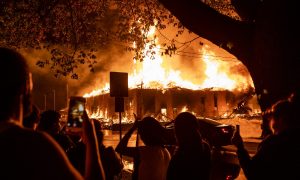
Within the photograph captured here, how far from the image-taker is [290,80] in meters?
5.24

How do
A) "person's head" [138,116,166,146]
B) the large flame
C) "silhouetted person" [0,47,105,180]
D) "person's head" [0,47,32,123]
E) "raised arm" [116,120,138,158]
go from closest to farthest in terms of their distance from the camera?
"silhouetted person" [0,47,105,180]
"person's head" [0,47,32,123]
"person's head" [138,116,166,146]
"raised arm" [116,120,138,158]
the large flame

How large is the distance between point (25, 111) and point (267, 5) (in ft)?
15.7

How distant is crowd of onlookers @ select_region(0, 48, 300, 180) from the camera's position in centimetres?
160

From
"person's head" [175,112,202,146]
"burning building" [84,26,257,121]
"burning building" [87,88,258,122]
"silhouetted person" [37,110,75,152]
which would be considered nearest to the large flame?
"burning building" [84,26,257,121]

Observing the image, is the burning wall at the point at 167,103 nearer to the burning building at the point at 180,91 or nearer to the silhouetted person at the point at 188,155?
the burning building at the point at 180,91

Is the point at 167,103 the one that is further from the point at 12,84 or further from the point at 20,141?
the point at 20,141

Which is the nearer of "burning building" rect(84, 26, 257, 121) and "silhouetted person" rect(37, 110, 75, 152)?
"silhouetted person" rect(37, 110, 75, 152)

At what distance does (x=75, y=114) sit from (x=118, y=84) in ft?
24.8

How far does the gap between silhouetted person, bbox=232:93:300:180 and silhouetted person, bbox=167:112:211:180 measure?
536 millimetres

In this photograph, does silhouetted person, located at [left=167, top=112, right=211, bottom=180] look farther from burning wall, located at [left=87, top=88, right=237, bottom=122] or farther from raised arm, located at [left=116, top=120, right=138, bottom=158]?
burning wall, located at [left=87, top=88, right=237, bottom=122]

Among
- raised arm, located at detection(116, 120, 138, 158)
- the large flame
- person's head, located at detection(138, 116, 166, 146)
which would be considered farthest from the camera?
the large flame

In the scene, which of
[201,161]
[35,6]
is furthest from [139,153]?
[35,6]

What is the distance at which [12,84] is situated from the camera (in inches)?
69.8

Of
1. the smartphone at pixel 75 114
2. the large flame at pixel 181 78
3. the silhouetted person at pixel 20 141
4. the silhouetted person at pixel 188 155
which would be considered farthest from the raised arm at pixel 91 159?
the large flame at pixel 181 78
